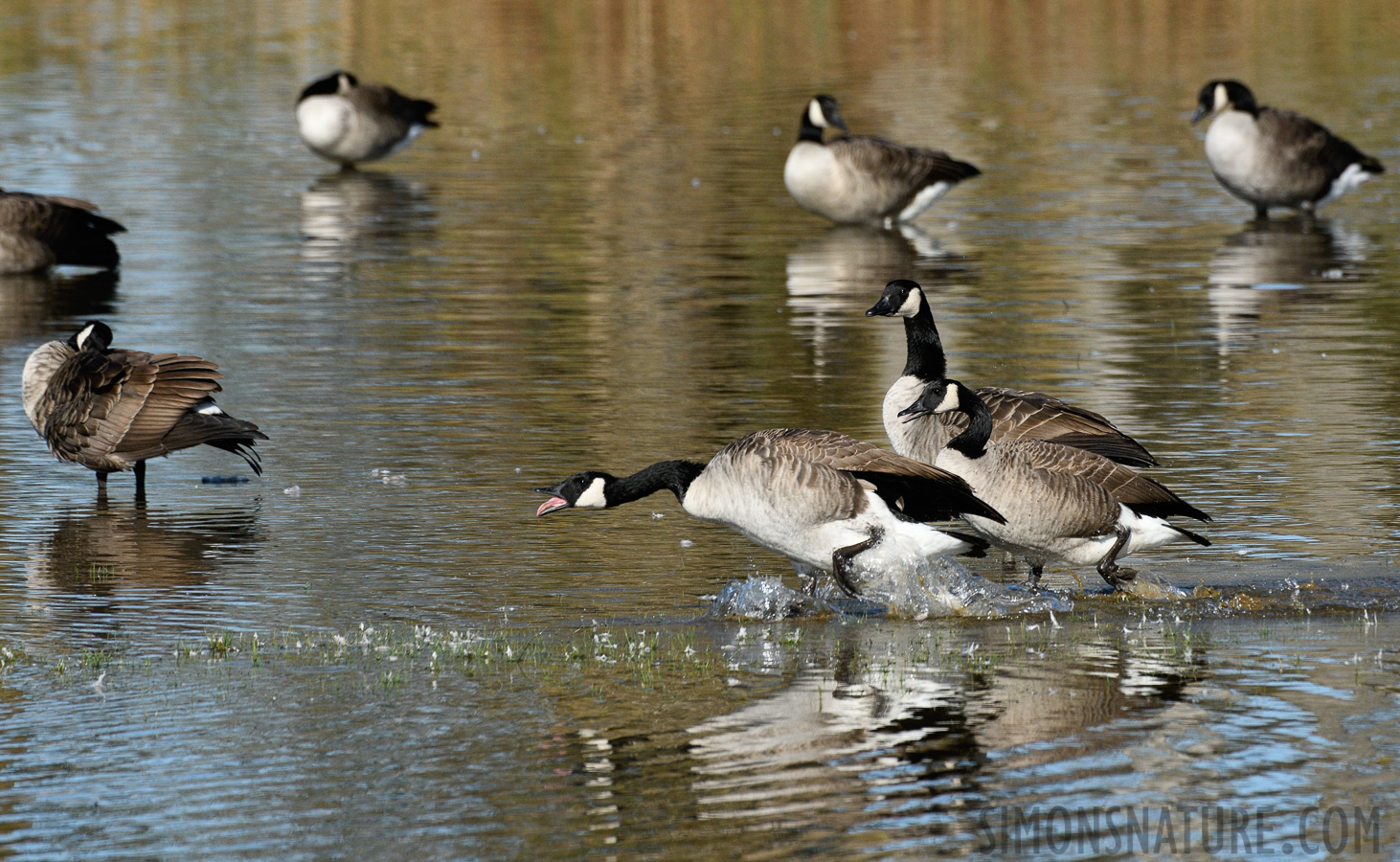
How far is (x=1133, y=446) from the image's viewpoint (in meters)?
10.0

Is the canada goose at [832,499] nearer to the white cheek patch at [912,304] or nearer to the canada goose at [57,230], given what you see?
the white cheek patch at [912,304]

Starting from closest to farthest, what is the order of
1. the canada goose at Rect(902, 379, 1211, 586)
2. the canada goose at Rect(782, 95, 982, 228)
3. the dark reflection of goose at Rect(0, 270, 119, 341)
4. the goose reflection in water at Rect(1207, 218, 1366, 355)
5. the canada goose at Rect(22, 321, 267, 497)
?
the canada goose at Rect(902, 379, 1211, 586) < the canada goose at Rect(22, 321, 267, 497) < the dark reflection of goose at Rect(0, 270, 119, 341) < the goose reflection in water at Rect(1207, 218, 1366, 355) < the canada goose at Rect(782, 95, 982, 228)

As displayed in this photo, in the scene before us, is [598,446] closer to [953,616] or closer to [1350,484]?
[953,616]

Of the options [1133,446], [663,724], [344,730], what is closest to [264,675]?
[344,730]

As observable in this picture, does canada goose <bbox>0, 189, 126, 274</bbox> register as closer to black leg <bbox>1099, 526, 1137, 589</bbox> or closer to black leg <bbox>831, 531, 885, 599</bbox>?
black leg <bbox>831, 531, 885, 599</bbox>

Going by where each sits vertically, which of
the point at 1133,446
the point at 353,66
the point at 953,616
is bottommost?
the point at 953,616

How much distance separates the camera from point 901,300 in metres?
11.0

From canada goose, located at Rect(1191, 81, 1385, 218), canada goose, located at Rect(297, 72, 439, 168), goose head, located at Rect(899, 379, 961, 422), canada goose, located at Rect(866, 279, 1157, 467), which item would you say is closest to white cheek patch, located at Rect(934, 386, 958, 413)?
goose head, located at Rect(899, 379, 961, 422)

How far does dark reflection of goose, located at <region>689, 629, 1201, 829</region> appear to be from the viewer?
20.8 ft

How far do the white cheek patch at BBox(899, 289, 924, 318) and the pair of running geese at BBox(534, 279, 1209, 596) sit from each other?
1286 millimetres

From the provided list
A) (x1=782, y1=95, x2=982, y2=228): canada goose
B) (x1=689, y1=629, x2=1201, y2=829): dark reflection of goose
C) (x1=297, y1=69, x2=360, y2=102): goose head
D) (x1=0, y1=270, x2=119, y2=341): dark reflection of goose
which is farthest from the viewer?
(x1=297, y1=69, x2=360, y2=102): goose head

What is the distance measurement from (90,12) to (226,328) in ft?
155

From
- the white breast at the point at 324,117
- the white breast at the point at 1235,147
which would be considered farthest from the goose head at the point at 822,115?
the white breast at the point at 324,117

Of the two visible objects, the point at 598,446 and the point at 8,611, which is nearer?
the point at 8,611
